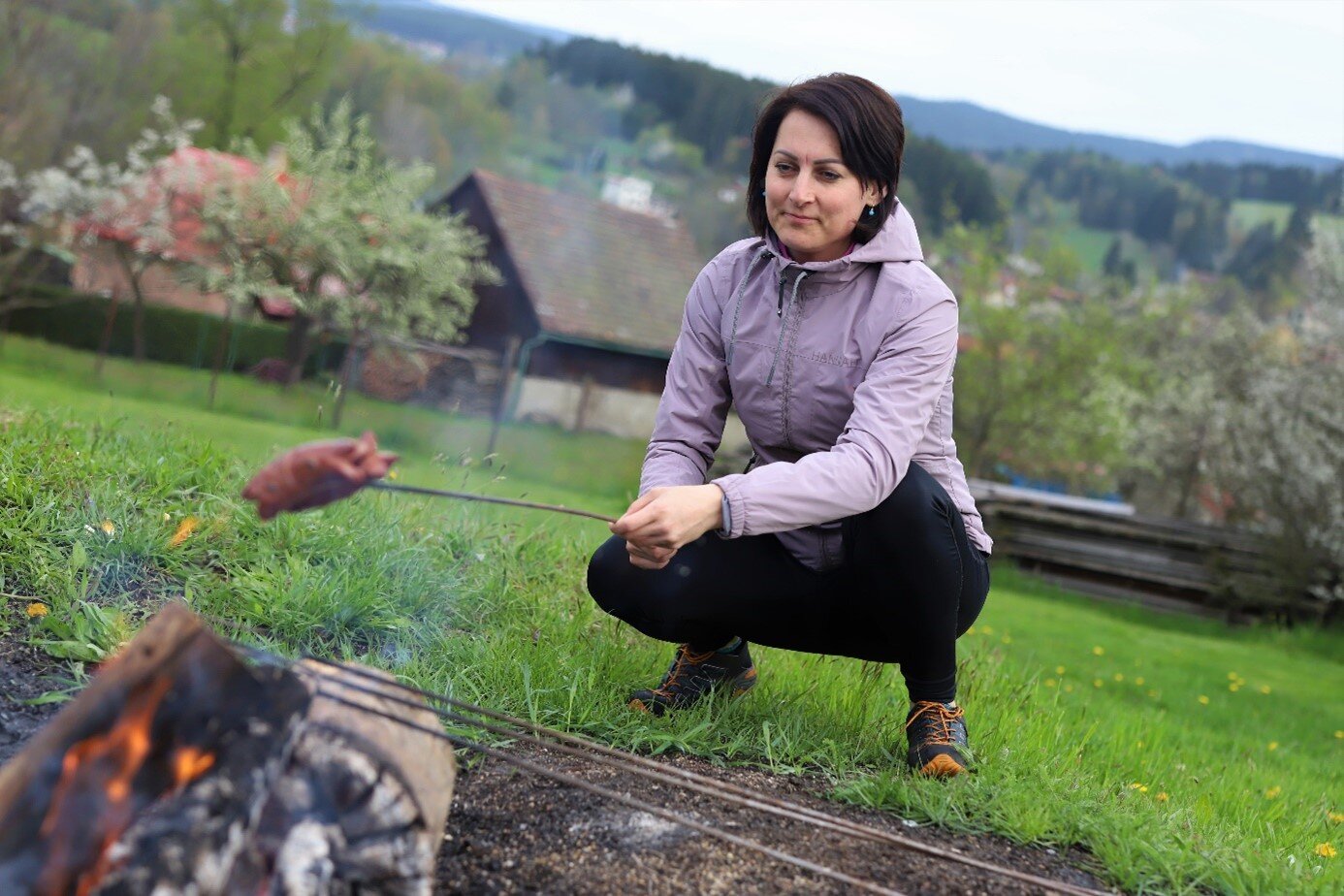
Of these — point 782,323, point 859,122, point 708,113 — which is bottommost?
point 782,323

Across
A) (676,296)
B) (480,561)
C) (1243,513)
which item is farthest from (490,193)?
(480,561)

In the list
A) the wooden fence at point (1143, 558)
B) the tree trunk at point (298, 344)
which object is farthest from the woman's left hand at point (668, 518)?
the tree trunk at point (298, 344)

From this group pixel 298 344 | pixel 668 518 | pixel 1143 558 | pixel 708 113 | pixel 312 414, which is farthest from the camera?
pixel 708 113

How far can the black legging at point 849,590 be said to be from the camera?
8.50 ft

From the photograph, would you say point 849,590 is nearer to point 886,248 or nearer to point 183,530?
point 886,248

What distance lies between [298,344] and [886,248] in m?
19.0

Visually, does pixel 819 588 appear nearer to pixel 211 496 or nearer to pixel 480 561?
pixel 480 561

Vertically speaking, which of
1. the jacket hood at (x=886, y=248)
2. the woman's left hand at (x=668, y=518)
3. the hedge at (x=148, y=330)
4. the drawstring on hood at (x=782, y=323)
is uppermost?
the jacket hood at (x=886, y=248)

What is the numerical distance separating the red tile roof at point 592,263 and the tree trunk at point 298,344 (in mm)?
4397

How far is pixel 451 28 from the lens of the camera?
66000 millimetres

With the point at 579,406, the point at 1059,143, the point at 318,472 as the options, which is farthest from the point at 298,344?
the point at 1059,143

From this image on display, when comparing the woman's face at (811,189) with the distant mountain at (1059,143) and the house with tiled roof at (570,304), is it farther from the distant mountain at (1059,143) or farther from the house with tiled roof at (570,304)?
the distant mountain at (1059,143)

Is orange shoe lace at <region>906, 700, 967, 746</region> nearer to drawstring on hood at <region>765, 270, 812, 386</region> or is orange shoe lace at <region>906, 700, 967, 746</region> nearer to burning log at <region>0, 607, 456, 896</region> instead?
drawstring on hood at <region>765, 270, 812, 386</region>

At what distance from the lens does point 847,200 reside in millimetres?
2707
